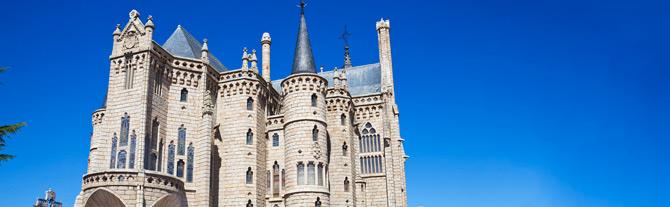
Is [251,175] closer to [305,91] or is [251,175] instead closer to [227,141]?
[227,141]

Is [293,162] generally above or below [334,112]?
below

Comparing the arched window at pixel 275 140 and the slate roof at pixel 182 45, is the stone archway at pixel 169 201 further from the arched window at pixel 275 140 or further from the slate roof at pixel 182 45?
the slate roof at pixel 182 45

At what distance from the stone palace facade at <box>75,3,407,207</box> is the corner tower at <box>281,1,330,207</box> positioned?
0.07 m

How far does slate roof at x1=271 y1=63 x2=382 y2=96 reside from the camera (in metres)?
54.8

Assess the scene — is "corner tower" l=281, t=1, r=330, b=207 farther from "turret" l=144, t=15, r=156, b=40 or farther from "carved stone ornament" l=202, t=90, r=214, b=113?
"turret" l=144, t=15, r=156, b=40

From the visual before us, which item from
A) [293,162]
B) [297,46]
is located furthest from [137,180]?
[297,46]

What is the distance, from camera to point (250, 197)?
37.7 metres

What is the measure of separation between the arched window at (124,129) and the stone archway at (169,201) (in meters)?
3.76

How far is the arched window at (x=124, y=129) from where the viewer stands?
33.2 meters

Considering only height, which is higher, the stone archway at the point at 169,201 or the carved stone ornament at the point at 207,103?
the carved stone ornament at the point at 207,103

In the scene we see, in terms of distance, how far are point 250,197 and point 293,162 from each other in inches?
142

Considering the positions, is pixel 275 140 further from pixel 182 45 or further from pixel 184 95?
pixel 182 45

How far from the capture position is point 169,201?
3300cm

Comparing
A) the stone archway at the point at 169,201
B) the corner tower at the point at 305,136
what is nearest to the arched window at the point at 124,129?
the stone archway at the point at 169,201
